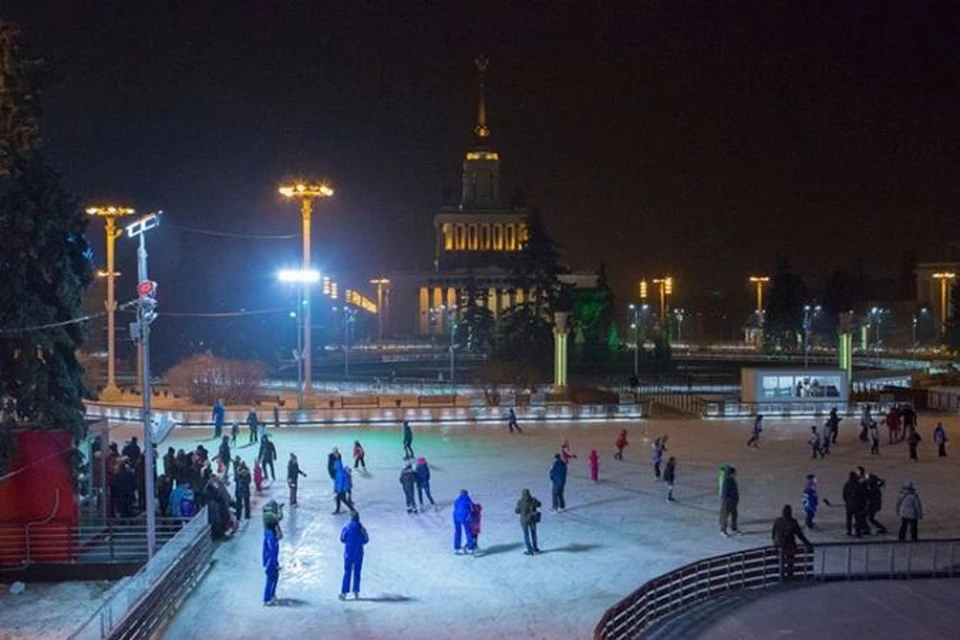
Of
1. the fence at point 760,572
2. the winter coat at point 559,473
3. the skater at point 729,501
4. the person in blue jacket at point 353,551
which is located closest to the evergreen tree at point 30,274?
the person in blue jacket at point 353,551

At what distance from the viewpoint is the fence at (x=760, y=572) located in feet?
41.3

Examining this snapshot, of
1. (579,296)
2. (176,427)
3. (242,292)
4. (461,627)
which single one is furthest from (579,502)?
(242,292)

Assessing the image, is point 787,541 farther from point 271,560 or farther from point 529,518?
point 271,560

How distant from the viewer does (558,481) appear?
20.5 metres

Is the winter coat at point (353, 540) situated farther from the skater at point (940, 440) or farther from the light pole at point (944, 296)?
the light pole at point (944, 296)

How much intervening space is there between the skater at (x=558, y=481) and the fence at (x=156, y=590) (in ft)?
22.5

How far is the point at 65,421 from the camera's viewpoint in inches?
738

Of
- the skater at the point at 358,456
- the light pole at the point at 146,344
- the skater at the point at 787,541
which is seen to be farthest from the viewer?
the skater at the point at 358,456

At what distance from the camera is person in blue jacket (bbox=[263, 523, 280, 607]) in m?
14.2

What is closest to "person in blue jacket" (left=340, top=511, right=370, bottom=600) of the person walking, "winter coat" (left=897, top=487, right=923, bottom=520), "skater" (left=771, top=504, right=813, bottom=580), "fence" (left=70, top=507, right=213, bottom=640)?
the person walking

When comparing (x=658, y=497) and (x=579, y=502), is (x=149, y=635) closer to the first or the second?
(x=579, y=502)

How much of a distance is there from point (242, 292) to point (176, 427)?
5617 cm

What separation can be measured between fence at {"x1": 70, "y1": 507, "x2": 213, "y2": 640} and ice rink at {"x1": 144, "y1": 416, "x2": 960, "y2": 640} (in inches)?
11.4

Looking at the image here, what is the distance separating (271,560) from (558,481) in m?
7.68
